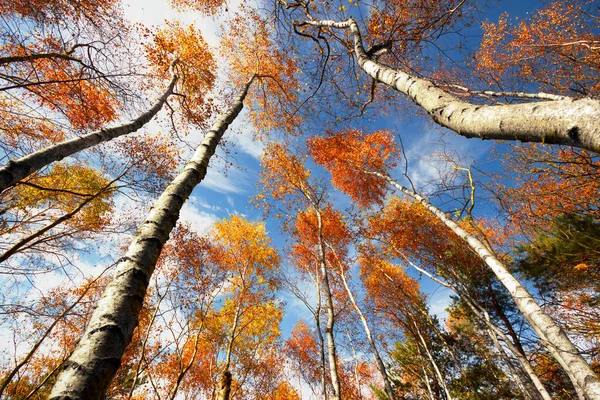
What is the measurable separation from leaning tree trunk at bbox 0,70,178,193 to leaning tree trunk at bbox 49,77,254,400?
1.58 meters

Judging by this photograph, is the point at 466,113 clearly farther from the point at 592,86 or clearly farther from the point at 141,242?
the point at 592,86

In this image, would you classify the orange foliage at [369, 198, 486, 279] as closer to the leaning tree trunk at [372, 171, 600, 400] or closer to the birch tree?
the birch tree

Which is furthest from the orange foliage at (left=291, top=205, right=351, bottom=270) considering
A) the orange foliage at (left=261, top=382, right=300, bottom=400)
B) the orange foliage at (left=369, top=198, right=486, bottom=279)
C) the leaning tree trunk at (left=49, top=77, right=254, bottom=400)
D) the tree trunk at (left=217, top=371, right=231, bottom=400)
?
the orange foliage at (left=261, top=382, right=300, bottom=400)

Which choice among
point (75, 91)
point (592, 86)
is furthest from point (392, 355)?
point (75, 91)

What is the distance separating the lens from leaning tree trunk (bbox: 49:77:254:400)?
3.11 ft

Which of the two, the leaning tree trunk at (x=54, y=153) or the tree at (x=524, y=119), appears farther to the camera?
the leaning tree trunk at (x=54, y=153)

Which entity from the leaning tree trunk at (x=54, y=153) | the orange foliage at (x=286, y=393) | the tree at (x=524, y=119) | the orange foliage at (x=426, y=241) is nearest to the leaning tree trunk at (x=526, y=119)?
the tree at (x=524, y=119)

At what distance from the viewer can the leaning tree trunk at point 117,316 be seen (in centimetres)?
95

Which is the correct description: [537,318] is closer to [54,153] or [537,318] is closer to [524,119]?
[524,119]

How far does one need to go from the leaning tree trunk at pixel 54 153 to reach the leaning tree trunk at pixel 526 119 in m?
3.73

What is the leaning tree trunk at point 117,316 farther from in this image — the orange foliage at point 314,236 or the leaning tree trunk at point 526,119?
the orange foliage at point 314,236

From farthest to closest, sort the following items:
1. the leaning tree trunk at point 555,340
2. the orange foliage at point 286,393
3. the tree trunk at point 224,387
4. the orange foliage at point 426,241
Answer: the orange foliage at point 286,393
the orange foliage at point 426,241
the tree trunk at point 224,387
the leaning tree trunk at point 555,340

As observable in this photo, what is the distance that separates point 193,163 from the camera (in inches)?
104

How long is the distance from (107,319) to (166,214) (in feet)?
2.89
